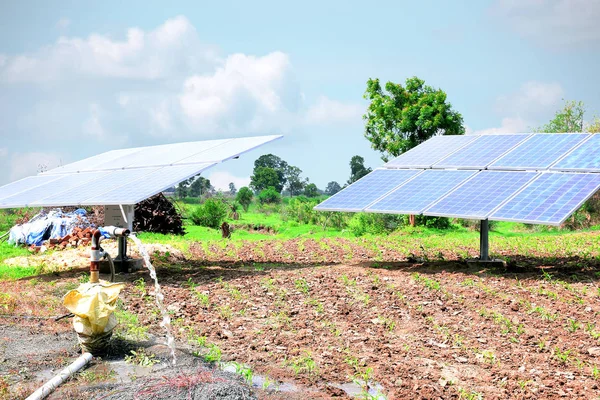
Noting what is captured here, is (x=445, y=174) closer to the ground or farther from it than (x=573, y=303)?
farther from it

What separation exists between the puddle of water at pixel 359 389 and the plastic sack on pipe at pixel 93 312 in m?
2.82

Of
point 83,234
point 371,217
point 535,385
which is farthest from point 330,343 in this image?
point 371,217

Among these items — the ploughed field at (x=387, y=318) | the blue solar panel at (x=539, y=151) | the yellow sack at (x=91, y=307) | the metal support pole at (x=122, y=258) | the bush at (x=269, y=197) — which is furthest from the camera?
the bush at (x=269, y=197)

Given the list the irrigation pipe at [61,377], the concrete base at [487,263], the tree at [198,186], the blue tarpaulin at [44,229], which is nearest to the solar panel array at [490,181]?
the concrete base at [487,263]

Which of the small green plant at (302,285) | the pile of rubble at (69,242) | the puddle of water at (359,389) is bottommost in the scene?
the puddle of water at (359,389)

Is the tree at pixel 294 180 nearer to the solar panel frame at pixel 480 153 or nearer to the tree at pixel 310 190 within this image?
the tree at pixel 310 190

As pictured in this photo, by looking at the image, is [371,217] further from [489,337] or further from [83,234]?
[489,337]

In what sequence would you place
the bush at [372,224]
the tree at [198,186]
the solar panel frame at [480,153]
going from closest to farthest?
the solar panel frame at [480,153], the bush at [372,224], the tree at [198,186]

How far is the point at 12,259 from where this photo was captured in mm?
17141

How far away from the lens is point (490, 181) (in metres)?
13.6

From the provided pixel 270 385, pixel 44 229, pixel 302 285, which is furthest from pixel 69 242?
pixel 270 385

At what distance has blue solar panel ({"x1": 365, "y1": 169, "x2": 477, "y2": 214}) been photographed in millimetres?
13000

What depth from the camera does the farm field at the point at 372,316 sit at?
712 cm

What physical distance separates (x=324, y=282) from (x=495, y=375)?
5.13 meters
